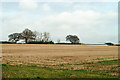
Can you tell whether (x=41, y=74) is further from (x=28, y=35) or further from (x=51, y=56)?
(x=28, y=35)

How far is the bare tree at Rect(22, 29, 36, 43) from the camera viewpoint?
125m

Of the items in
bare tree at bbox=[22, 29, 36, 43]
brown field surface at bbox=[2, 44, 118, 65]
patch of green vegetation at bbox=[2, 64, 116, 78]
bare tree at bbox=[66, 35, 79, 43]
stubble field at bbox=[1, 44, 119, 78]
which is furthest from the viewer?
bare tree at bbox=[66, 35, 79, 43]

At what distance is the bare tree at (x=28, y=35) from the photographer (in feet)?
410

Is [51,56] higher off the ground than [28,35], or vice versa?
[28,35]

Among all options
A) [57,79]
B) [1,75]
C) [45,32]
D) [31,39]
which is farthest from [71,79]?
[45,32]

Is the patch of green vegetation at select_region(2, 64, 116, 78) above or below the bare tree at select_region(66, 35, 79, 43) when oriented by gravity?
below

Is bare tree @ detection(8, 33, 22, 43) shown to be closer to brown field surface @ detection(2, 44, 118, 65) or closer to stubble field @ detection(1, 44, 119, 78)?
brown field surface @ detection(2, 44, 118, 65)

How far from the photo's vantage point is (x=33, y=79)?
10.2 m

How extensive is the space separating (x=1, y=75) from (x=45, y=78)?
2989 mm

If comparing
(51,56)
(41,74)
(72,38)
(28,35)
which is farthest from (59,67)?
(72,38)

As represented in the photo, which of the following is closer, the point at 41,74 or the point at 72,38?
the point at 41,74

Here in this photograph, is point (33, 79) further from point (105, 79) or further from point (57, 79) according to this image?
point (105, 79)

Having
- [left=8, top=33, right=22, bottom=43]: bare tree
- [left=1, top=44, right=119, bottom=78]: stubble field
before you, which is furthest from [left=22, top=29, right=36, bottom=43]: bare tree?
[left=1, top=44, right=119, bottom=78]: stubble field

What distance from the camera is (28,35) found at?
411 feet
